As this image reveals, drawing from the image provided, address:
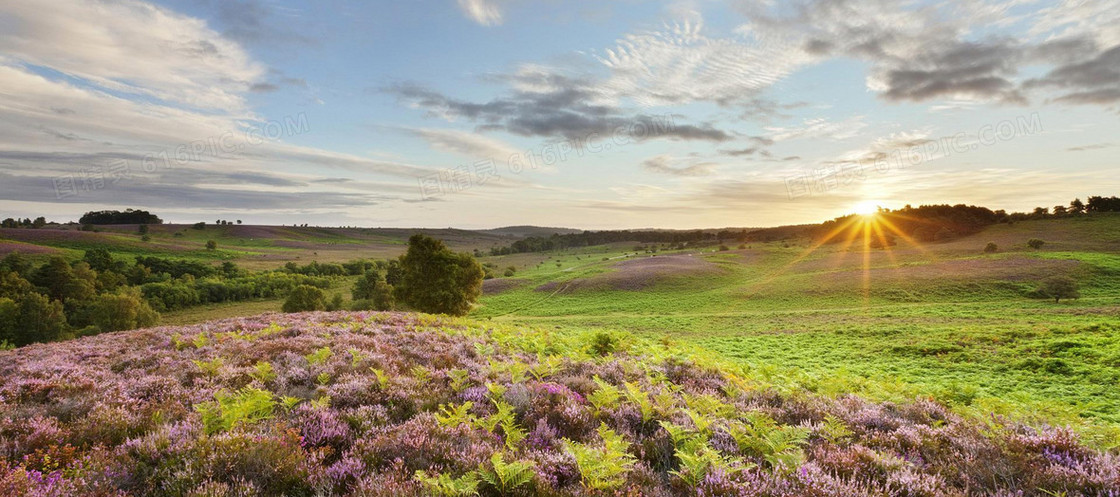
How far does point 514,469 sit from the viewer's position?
4332 millimetres

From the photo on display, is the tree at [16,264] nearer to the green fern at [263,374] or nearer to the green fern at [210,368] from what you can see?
the green fern at [210,368]

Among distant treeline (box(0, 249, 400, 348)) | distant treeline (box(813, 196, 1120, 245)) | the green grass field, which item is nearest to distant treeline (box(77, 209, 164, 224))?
the green grass field

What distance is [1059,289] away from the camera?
1580 inches

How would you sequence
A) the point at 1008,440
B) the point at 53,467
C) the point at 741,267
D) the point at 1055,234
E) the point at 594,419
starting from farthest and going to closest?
the point at 741,267 < the point at 1055,234 < the point at 594,419 < the point at 1008,440 < the point at 53,467

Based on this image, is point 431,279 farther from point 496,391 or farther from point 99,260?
point 99,260

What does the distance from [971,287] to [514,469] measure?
210 ft

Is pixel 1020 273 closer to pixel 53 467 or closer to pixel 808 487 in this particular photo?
pixel 808 487

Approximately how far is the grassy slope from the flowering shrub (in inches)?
197

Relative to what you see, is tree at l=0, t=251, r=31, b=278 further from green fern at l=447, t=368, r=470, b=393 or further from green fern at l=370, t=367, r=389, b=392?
green fern at l=447, t=368, r=470, b=393

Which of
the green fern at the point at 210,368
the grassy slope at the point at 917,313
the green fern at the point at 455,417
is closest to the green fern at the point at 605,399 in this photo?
the green fern at the point at 455,417

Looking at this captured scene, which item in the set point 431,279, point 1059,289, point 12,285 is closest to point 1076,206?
point 1059,289

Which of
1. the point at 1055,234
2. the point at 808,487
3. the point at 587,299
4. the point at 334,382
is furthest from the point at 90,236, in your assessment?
the point at 1055,234

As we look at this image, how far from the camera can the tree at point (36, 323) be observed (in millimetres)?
48812

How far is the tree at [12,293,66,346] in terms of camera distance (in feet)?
160
